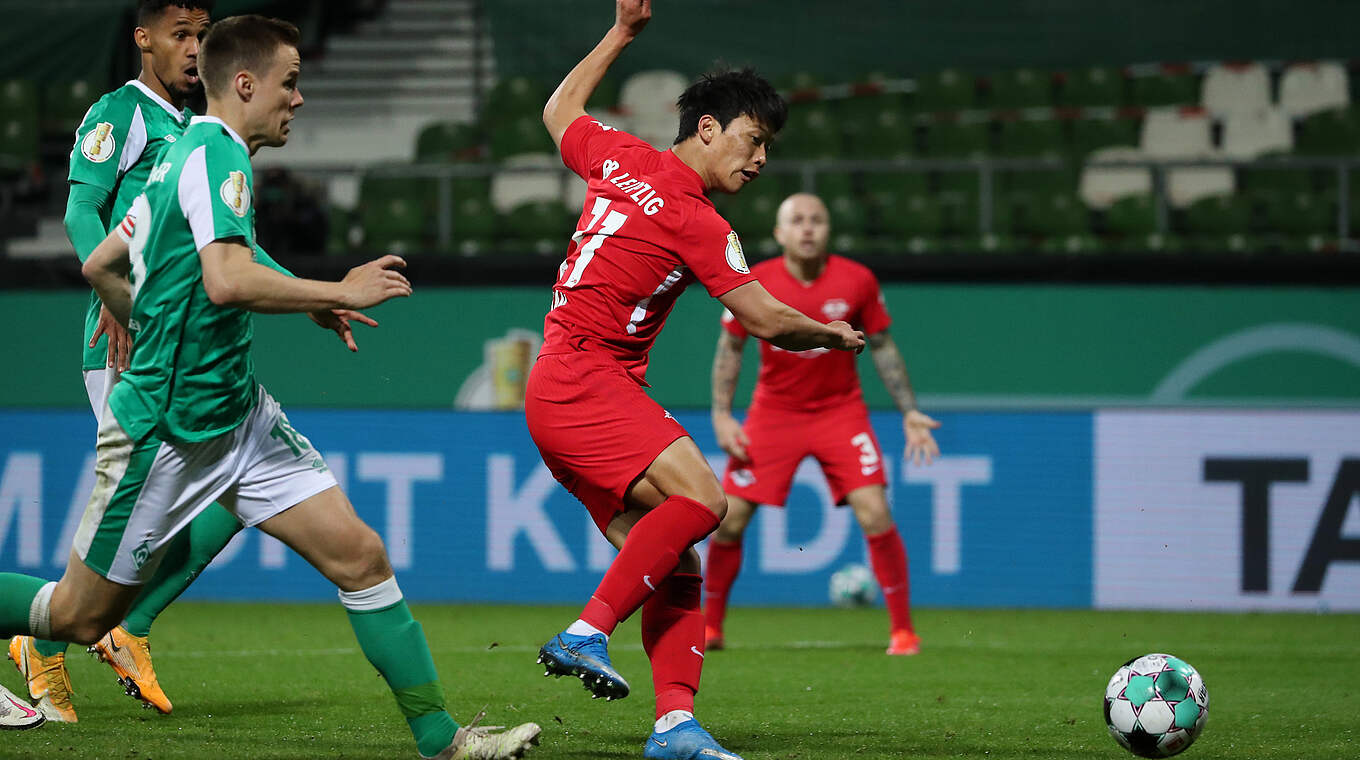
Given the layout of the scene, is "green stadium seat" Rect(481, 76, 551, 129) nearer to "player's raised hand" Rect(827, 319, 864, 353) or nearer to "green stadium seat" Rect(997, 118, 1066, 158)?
"green stadium seat" Rect(997, 118, 1066, 158)

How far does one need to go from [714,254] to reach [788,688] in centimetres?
247

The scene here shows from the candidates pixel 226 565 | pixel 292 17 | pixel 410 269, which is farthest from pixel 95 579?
pixel 292 17

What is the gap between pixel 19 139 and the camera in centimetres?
1512

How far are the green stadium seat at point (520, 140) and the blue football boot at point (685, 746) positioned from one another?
36.3 ft

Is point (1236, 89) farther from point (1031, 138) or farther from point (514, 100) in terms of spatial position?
point (514, 100)

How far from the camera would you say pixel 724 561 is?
8055mm

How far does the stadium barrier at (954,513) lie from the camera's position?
9.88 m

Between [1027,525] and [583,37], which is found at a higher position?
[583,37]

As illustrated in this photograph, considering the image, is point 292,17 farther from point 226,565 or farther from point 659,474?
point 659,474

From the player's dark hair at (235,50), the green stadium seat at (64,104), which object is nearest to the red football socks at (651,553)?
the player's dark hair at (235,50)

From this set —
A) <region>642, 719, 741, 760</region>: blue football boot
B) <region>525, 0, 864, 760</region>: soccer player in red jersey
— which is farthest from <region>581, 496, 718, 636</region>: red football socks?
<region>642, 719, 741, 760</region>: blue football boot

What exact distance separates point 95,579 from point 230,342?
72cm

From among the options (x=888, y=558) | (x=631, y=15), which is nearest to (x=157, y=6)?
(x=631, y=15)

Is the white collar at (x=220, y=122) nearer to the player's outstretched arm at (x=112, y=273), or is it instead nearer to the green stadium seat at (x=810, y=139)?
the player's outstretched arm at (x=112, y=273)
